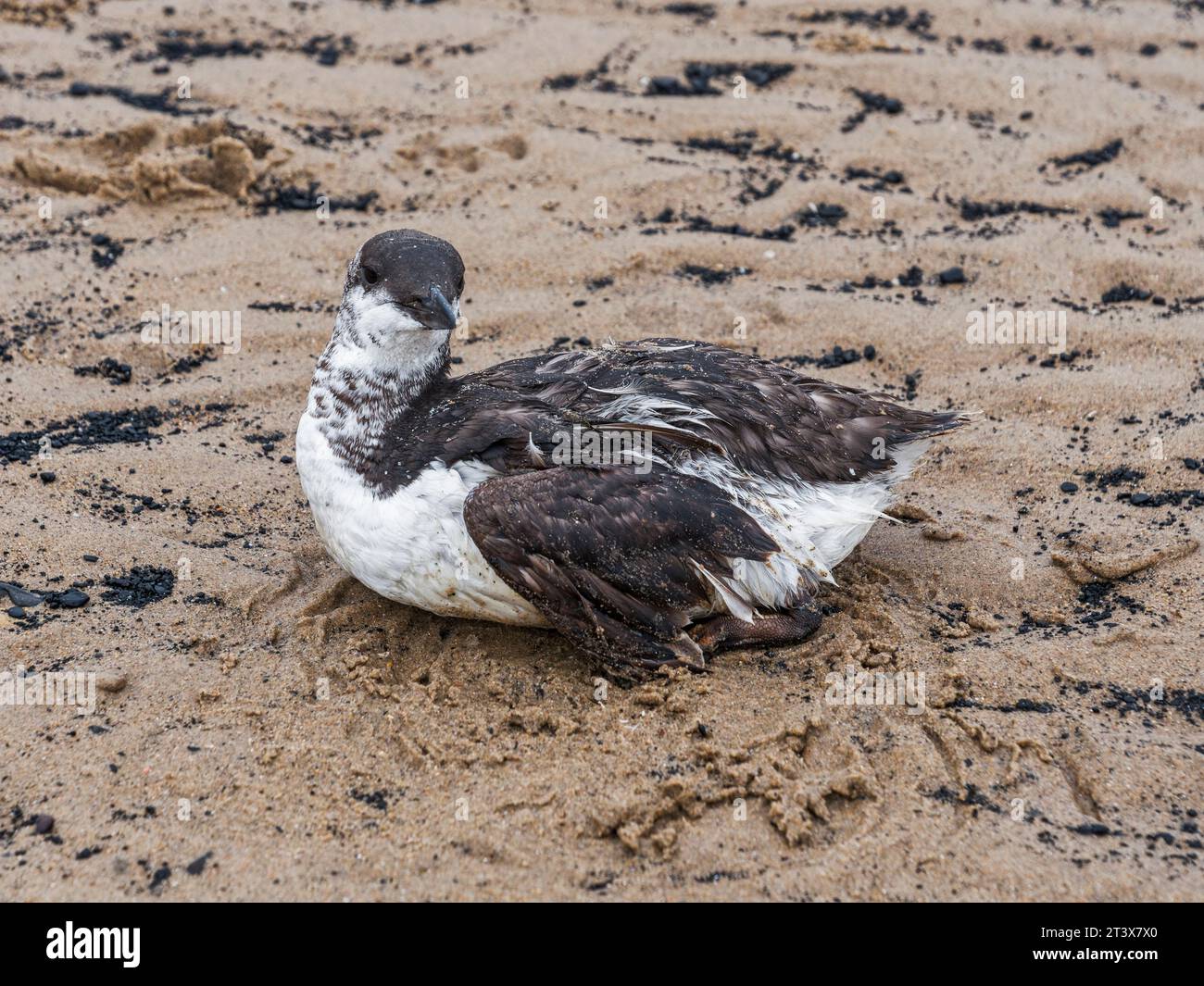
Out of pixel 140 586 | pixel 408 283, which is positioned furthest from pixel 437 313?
pixel 140 586

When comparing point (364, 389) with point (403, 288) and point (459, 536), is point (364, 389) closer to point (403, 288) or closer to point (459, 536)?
point (403, 288)

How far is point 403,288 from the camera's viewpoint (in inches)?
186

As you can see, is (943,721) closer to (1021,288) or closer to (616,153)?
(1021,288)

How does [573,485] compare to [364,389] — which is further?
[364,389]

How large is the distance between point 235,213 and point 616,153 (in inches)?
118

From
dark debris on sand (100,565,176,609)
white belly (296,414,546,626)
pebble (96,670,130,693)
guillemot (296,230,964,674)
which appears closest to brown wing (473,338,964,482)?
guillemot (296,230,964,674)

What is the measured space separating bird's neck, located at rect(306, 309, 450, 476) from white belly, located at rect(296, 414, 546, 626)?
0.09 meters

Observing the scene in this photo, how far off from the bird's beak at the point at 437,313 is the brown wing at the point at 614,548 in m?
0.70

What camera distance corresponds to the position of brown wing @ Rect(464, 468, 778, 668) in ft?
14.9

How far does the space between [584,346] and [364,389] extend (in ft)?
8.44

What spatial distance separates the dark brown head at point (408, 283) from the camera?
4.70 m

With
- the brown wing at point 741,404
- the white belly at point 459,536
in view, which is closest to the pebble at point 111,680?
the white belly at point 459,536

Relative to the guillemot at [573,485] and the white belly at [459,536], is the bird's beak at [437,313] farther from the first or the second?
the white belly at [459,536]

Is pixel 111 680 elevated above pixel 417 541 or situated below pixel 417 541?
below
